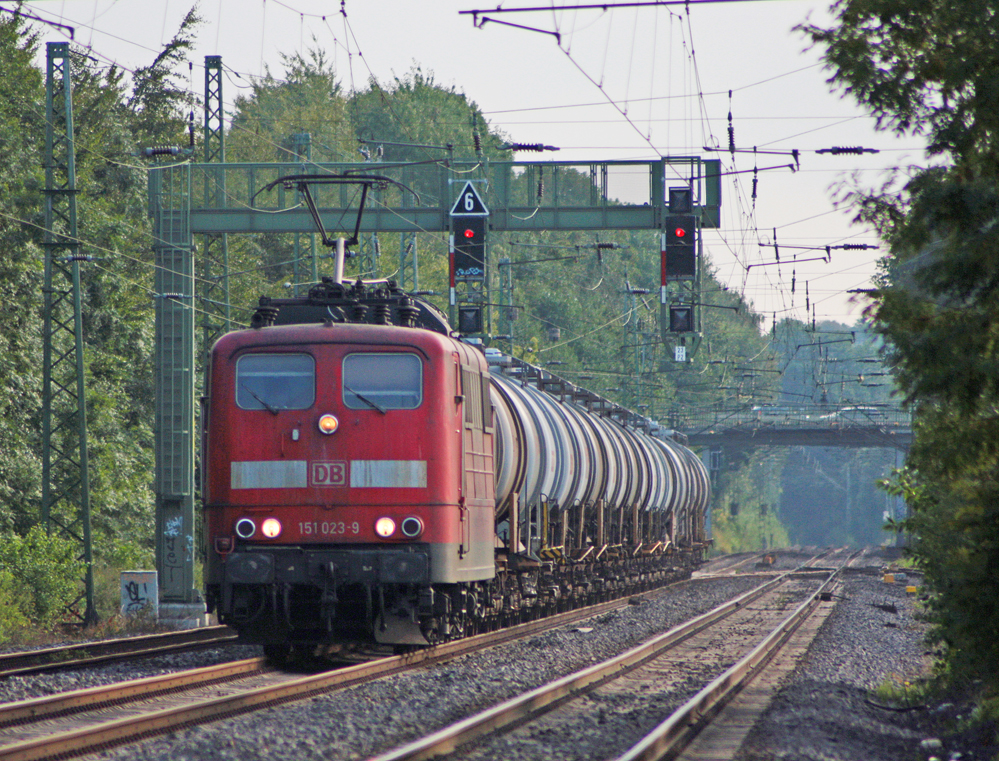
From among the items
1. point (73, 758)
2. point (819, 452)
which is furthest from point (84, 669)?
point (819, 452)

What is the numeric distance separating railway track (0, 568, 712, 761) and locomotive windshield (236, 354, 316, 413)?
2.43m

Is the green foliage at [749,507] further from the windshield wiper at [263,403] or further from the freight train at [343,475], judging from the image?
the windshield wiper at [263,403]

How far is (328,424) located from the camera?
1218cm

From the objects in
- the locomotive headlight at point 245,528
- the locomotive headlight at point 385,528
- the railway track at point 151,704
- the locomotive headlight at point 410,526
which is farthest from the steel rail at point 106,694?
the locomotive headlight at point 410,526

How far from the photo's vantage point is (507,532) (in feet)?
52.6

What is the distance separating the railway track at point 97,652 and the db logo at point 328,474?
2.91m

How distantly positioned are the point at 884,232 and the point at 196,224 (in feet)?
60.0

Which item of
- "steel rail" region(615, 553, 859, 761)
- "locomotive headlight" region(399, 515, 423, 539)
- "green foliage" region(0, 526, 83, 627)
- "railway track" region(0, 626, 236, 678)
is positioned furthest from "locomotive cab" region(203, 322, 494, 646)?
"green foliage" region(0, 526, 83, 627)

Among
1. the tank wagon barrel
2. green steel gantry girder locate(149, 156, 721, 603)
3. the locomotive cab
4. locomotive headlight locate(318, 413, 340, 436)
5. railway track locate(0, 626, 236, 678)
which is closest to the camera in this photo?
the locomotive cab

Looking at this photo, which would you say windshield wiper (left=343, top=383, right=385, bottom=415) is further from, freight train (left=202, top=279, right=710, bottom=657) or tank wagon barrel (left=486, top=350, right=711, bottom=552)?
tank wagon barrel (left=486, top=350, right=711, bottom=552)

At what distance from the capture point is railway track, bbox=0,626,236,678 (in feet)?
41.5

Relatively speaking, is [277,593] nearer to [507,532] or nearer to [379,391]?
[379,391]

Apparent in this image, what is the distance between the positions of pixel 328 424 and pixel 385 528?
3.66ft

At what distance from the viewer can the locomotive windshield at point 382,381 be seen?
1227cm
